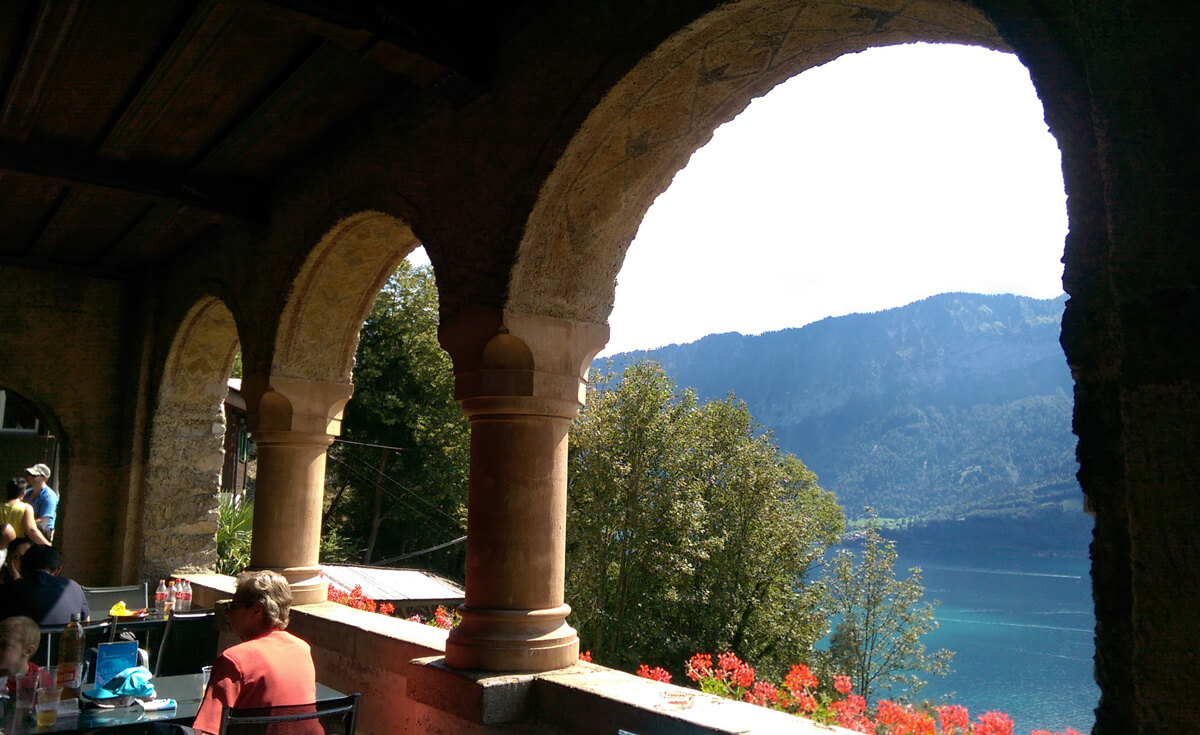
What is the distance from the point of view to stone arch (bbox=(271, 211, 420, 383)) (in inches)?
191

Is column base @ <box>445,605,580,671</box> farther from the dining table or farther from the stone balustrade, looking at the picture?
the dining table

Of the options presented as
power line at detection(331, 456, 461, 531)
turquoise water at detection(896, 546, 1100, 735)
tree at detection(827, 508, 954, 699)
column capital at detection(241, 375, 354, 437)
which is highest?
column capital at detection(241, 375, 354, 437)

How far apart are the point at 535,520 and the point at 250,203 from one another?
3308 millimetres

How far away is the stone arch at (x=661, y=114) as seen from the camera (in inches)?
103

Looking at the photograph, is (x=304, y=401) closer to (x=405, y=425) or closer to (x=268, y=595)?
(x=268, y=595)

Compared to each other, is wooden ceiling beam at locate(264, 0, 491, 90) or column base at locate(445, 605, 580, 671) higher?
wooden ceiling beam at locate(264, 0, 491, 90)

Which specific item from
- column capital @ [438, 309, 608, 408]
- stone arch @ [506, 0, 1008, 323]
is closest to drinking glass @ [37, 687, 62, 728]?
column capital @ [438, 309, 608, 408]

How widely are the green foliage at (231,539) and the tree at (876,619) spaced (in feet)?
71.6

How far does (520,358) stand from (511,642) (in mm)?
1079

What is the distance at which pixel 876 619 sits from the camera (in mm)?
28562

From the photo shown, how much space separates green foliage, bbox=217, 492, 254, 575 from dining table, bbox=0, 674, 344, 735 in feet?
20.2

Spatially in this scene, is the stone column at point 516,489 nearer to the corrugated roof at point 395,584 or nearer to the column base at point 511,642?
the column base at point 511,642

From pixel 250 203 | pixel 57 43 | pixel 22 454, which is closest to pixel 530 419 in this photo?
pixel 57 43

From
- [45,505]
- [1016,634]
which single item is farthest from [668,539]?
[1016,634]
